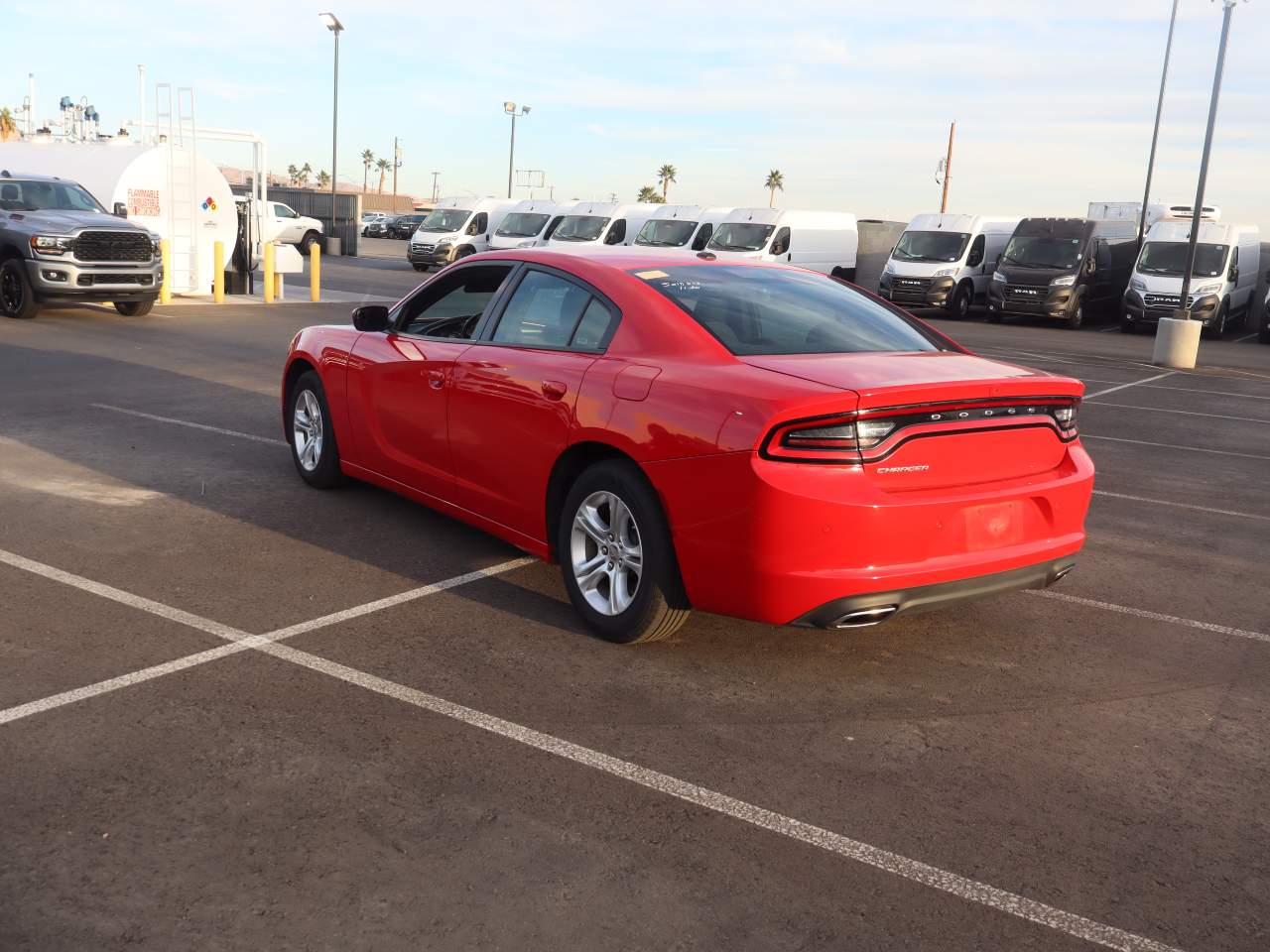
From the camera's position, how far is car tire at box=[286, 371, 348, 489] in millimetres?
7176

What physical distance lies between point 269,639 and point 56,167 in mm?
19835

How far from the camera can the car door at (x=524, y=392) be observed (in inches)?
204

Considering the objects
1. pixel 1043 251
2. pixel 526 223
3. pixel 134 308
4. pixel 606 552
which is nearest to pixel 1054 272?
pixel 1043 251

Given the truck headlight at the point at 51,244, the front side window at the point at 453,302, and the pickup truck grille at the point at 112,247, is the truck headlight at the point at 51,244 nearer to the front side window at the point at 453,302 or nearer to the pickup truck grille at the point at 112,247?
the pickup truck grille at the point at 112,247

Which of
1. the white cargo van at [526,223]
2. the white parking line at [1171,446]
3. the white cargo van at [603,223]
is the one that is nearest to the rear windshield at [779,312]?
the white parking line at [1171,446]

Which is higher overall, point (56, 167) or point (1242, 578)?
point (56, 167)

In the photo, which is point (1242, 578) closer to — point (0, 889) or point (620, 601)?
point (620, 601)

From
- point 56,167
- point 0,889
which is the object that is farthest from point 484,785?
point 56,167

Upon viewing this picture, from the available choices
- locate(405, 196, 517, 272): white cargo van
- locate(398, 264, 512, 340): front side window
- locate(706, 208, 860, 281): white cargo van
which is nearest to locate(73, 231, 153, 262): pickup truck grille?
locate(398, 264, 512, 340): front side window

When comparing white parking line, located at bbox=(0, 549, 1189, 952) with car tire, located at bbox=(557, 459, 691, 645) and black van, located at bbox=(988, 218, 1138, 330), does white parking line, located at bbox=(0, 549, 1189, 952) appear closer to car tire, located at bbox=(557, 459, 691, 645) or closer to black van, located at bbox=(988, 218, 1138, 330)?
car tire, located at bbox=(557, 459, 691, 645)

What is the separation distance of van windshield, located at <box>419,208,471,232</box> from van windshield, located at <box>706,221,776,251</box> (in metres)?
9.42

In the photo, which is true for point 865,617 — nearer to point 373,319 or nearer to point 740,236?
point 373,319

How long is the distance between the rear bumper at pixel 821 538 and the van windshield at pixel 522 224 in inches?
1271

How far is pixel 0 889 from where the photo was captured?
9.99ft
